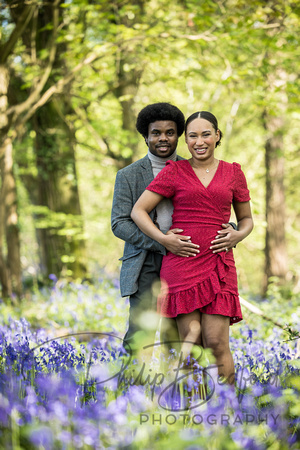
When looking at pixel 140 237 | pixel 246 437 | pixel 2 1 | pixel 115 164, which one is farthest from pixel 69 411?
pixel 115 164

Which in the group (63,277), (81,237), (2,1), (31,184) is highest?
(2,1)

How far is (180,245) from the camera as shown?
2.89 m

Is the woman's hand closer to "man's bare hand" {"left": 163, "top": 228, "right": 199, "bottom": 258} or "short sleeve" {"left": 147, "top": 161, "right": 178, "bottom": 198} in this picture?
"man's bare hand" {"left": 163, "top": 228, "right": 199, "bottom": 258}

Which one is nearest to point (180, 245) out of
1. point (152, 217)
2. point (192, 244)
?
point (192, 244)

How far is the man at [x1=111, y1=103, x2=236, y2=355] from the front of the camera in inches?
125

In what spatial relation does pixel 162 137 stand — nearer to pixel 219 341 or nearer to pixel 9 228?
pixel 219 341

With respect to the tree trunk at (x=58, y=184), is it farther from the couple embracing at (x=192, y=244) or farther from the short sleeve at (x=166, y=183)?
the short sleeve at (x=166, y=183)

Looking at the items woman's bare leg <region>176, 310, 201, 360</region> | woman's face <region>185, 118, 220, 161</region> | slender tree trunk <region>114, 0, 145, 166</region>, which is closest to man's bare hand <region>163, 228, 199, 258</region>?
woman's bare leg <region>176, 310, 201, 360</region>

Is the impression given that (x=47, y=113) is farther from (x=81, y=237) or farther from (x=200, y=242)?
(x=200, y=242)

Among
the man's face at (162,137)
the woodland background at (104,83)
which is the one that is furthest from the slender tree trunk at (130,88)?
the man's face at (162,137)

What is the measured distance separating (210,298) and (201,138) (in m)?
0.95

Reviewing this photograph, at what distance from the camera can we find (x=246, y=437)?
1.92 m

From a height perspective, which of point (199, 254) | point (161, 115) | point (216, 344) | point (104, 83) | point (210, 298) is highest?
point (104, 83)

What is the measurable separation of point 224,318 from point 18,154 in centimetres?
1015
